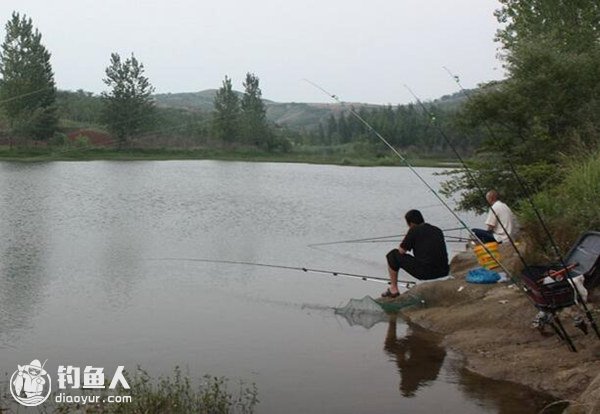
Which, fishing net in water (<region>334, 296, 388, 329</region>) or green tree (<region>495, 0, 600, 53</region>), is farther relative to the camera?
green tree (<region>495, 0, 600, 53</region>)

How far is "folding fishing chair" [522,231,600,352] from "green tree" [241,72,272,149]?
74381mm

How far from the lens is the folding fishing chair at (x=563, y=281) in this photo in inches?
263

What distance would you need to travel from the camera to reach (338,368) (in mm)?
7320

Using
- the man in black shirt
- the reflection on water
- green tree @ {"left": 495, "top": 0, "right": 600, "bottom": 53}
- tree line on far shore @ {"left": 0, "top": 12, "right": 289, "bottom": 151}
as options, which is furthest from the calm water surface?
tree line on far shore @ {"left": 0, "top": 12, "right": 289, "bottom": 151}

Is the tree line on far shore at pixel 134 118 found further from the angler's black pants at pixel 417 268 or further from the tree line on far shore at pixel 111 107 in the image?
the angler's black pants at pixel 417 268

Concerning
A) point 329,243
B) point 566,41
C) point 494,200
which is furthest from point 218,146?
point 494,200

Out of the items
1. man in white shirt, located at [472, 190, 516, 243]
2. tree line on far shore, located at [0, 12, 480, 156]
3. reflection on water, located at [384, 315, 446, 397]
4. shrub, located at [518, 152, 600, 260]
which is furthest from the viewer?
tree line on far shore, located at [0, 12, 480, 156]

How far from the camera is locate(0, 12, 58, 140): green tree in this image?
206 ft

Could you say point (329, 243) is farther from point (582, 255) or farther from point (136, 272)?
point (582, 255)

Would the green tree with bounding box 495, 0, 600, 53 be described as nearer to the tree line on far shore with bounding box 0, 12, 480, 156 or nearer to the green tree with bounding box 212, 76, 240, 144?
the tree line on far shore with bounding box 0, 12, 480, 156

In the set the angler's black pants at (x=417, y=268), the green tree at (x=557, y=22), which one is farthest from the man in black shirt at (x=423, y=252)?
the green tree at (x=557, y=22)

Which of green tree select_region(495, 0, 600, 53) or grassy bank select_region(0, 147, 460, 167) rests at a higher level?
green tree select_region(495, 0, 600, 53)

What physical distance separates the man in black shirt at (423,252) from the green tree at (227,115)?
73.0m

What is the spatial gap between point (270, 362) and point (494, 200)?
17.0ft
